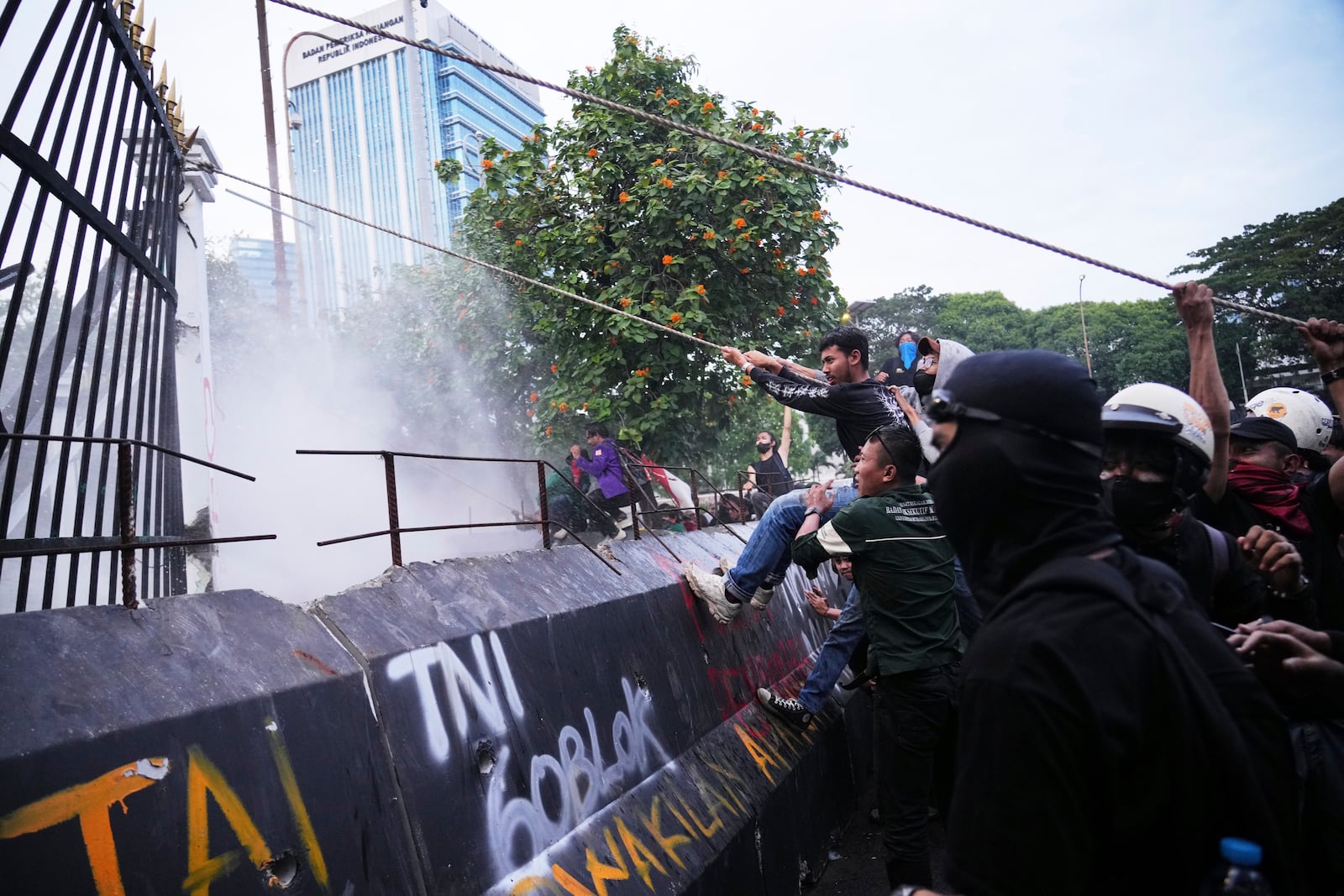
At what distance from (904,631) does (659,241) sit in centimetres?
750

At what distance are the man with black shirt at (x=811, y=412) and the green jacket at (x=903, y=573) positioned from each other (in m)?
0.90

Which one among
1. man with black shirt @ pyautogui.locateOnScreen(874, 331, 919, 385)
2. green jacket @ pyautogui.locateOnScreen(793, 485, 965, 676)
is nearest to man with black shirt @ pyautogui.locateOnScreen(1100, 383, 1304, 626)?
green jacket @ pyautogui.locateOnScreen(793, 485, 965, 676)

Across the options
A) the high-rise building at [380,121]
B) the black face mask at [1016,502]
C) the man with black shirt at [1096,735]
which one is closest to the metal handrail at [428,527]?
the black face mask at [1016,502]

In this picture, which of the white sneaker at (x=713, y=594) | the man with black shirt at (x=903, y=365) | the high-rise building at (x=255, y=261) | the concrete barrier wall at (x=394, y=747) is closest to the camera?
the concrete barrier wall at (x=394, y=747)

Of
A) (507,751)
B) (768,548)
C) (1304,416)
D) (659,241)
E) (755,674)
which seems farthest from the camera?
(659,241)

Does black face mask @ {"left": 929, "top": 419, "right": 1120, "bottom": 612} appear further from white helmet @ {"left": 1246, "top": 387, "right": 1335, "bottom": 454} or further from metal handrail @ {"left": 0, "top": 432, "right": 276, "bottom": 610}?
white helmet @ {"left": 1246, "top": 387, "right": 1335, "bottom": 454}

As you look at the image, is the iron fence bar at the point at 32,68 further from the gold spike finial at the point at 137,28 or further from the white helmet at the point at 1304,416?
the white helmet at the point at 1304,416

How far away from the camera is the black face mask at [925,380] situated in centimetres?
439

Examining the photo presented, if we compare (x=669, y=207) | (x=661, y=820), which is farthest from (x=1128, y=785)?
(x=669, y=207)

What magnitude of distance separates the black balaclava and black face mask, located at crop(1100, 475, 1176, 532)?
0.96 meters

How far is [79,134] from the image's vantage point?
3.51 m

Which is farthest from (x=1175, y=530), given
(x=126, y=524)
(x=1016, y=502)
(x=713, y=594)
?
(x=713, y=594)

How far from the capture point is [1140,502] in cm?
237

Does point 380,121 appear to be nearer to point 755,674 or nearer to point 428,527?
point 755,674
